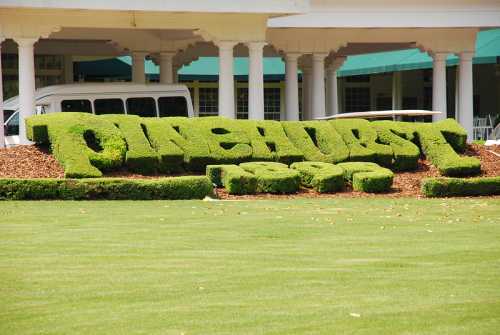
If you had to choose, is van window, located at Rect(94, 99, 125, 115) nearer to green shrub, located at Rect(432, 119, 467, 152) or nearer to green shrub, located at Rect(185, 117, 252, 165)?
green shrub, located at Rect(185, 117, 252, 165)

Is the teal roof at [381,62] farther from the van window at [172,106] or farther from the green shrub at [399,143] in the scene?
the green shrub at [399,143]

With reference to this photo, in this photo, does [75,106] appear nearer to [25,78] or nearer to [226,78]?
[25,78]

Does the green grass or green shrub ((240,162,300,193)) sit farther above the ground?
green shrub ((240,162,300,193))

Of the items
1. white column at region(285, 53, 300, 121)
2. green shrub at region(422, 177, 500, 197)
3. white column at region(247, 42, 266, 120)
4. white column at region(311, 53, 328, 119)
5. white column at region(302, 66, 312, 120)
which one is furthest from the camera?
white column at region(302, 66, 312, 120)

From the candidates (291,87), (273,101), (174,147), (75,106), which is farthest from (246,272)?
(273,101)

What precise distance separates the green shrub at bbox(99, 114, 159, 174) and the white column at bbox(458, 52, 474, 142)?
12260 mm

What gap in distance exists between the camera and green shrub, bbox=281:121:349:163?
2708cm

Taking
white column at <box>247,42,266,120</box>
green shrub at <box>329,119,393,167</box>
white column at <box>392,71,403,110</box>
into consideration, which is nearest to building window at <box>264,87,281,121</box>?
white column at <box>392,71,403,110</box>

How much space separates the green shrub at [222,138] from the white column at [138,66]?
1083cm

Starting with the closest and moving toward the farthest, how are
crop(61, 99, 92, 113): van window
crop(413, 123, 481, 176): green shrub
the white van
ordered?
1. crop(413, 123, 481, 176): green shrub
2. the white van
3. crop(61, 99, 92, 113): van window

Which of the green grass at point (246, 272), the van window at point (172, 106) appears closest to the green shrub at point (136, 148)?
the green grass at point (246, 272)

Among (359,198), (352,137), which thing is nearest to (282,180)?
(359,198)

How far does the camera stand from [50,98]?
3203 centimetres

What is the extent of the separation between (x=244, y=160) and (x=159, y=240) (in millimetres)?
11534
